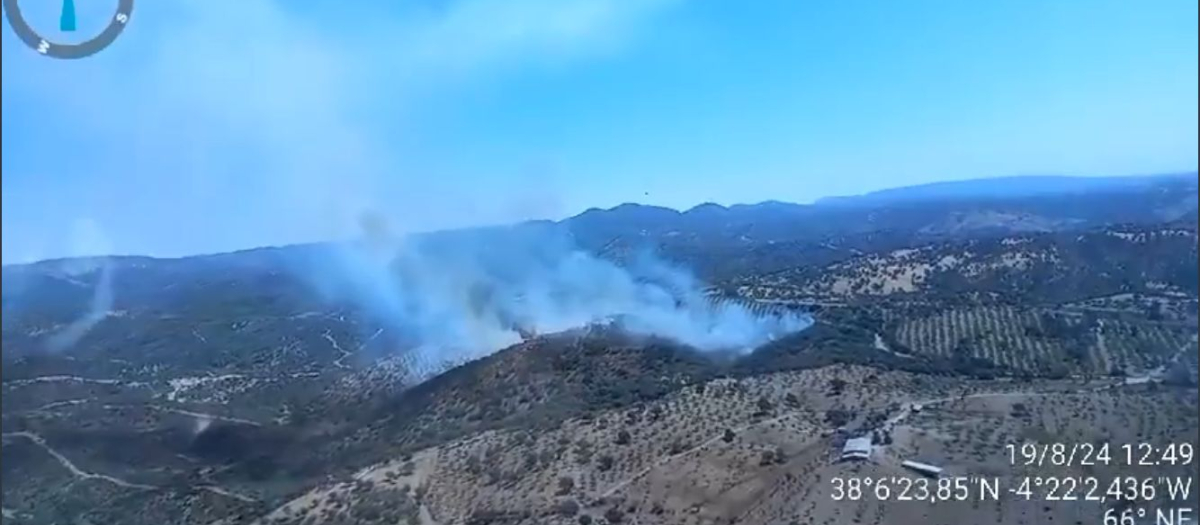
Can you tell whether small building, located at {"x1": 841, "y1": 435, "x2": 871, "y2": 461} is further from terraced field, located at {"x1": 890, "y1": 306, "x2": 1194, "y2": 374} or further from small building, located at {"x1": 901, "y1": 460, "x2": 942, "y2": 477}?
terraced field, located at {"x1": 890, "y1": 306, "x2": 1194, "y2": 374}

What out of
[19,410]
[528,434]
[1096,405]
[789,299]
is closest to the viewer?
[19,410]

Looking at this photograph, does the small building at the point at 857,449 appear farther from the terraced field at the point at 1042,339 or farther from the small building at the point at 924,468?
the terraced field at the point at 1042,339

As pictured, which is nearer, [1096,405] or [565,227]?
[1096,405]

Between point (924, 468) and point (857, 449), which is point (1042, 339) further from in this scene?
point (924, 468)

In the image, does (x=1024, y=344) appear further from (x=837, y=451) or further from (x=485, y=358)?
(x=485, y=358)

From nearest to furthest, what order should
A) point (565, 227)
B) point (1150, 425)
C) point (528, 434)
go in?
point (1150, 425), point (528, 434), point (565, 227)

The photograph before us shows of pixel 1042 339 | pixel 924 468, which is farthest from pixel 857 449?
pixel 1042 339

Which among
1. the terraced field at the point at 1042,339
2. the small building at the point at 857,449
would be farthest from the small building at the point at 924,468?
the terraced field at the point at 1042,339

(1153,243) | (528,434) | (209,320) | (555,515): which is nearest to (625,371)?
(528,434)
